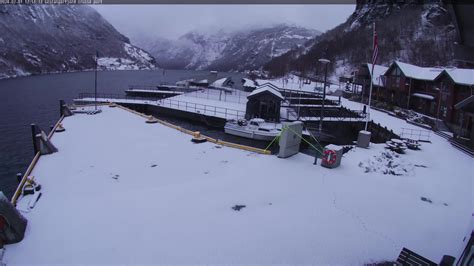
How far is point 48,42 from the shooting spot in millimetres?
184625

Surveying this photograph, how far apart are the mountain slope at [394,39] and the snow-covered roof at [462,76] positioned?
56909 mm

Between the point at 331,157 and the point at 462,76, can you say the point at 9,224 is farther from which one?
the point at 462,76

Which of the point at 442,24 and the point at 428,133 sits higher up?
the point at 442,24

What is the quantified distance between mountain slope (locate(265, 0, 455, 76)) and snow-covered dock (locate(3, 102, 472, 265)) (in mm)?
82558

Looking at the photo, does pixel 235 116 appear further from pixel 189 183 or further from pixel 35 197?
pixel 35 197

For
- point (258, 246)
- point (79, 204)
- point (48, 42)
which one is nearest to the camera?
point (258, 246)

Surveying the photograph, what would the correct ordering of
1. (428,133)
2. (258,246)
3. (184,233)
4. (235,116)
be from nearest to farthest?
(258,246) < (184,233) < (428,133) < (235,116)

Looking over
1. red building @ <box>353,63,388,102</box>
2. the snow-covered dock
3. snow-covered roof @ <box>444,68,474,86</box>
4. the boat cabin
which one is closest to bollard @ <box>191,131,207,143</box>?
the snow-covered dock

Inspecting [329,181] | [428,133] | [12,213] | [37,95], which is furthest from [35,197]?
[37,95]

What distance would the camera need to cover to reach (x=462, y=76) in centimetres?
3656

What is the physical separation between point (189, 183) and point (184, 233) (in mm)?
4527

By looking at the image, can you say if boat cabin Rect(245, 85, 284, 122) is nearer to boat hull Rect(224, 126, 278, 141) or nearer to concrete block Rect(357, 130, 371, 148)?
boat hull Rect(224, 126, 278, 141)

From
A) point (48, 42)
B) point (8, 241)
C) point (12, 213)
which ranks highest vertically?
point (48, 42)

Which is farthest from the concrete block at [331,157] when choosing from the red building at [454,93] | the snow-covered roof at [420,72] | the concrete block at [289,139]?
the snow-covered roof at [420,72]
